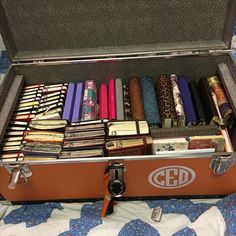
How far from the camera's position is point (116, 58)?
1099 millimetres

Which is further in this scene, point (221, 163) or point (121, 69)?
point (121, 69)

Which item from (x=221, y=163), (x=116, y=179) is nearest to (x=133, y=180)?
(x=116, y=179)

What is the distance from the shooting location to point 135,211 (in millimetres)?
869

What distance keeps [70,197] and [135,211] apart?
0.21 m

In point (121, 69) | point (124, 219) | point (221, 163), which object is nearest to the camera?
point (221, 163)

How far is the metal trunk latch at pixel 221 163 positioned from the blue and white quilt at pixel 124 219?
131mm

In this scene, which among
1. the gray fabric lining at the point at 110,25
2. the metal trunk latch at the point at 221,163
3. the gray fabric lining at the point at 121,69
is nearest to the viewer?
the metal trunk latch at the point at 221,163

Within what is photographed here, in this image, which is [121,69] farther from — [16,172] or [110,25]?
[16,172]

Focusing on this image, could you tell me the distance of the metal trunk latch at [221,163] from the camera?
730mm

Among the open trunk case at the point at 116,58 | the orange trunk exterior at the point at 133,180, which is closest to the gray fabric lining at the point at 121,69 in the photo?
the open trunk case at the point at 116,58

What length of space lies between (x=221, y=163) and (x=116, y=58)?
58cm

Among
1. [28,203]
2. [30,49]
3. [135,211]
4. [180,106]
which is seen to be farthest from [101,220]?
[30,49]

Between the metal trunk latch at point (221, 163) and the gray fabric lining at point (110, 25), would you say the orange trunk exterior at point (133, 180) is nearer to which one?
the metal trunk latch at point (221, 163)

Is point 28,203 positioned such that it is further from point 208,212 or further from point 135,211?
point 208,212
